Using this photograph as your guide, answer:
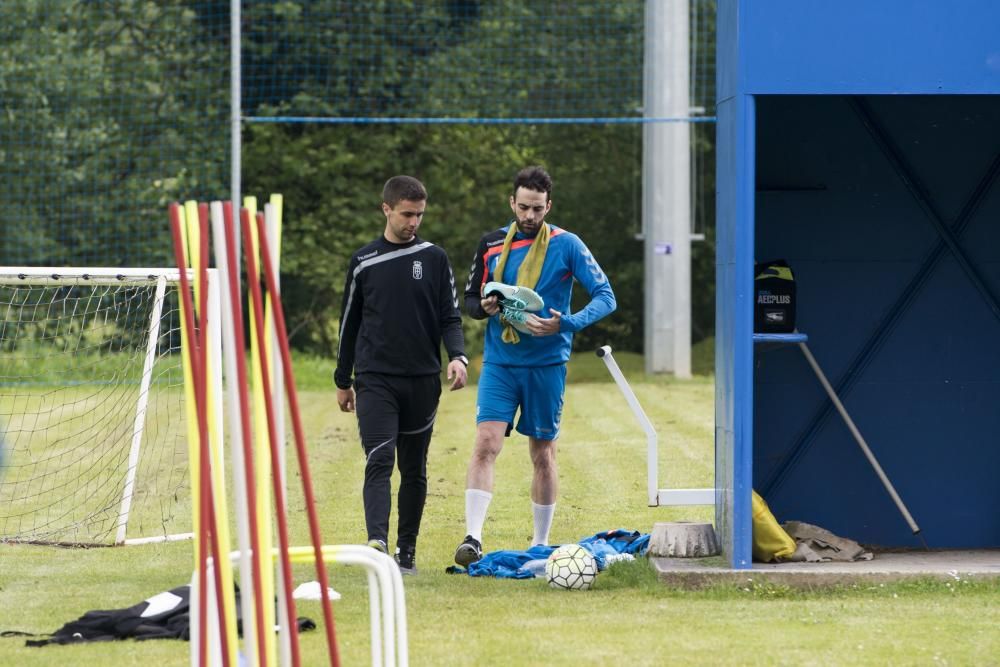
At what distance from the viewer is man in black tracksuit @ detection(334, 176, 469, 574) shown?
25.2ft

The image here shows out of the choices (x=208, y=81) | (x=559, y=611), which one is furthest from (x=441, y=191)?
(x=559, y=611)

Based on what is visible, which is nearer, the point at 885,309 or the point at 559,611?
the point at 559,611

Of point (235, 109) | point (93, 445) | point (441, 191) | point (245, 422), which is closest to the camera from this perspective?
point (245, 422)

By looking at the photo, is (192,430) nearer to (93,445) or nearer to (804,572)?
(804,572)

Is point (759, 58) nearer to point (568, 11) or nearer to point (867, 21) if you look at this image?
point (867, 21)

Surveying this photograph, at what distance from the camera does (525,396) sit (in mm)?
8008

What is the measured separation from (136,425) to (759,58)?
4004 mm

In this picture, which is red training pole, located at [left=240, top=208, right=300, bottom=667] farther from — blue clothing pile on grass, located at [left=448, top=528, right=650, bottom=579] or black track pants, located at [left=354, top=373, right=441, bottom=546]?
blue clothing pile on grass, located at [left=448, top=528, right=650, bottom=579]

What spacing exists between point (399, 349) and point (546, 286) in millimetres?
797

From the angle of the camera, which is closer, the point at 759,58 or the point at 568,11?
the point at 759,58

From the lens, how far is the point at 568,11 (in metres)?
24.4

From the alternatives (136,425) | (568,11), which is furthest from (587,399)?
(136,425)

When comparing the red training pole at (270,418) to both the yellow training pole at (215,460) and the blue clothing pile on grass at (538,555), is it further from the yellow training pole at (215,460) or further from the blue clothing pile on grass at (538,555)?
the blue clothing pile on grass at (538,555)

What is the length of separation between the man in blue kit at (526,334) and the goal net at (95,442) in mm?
2015
